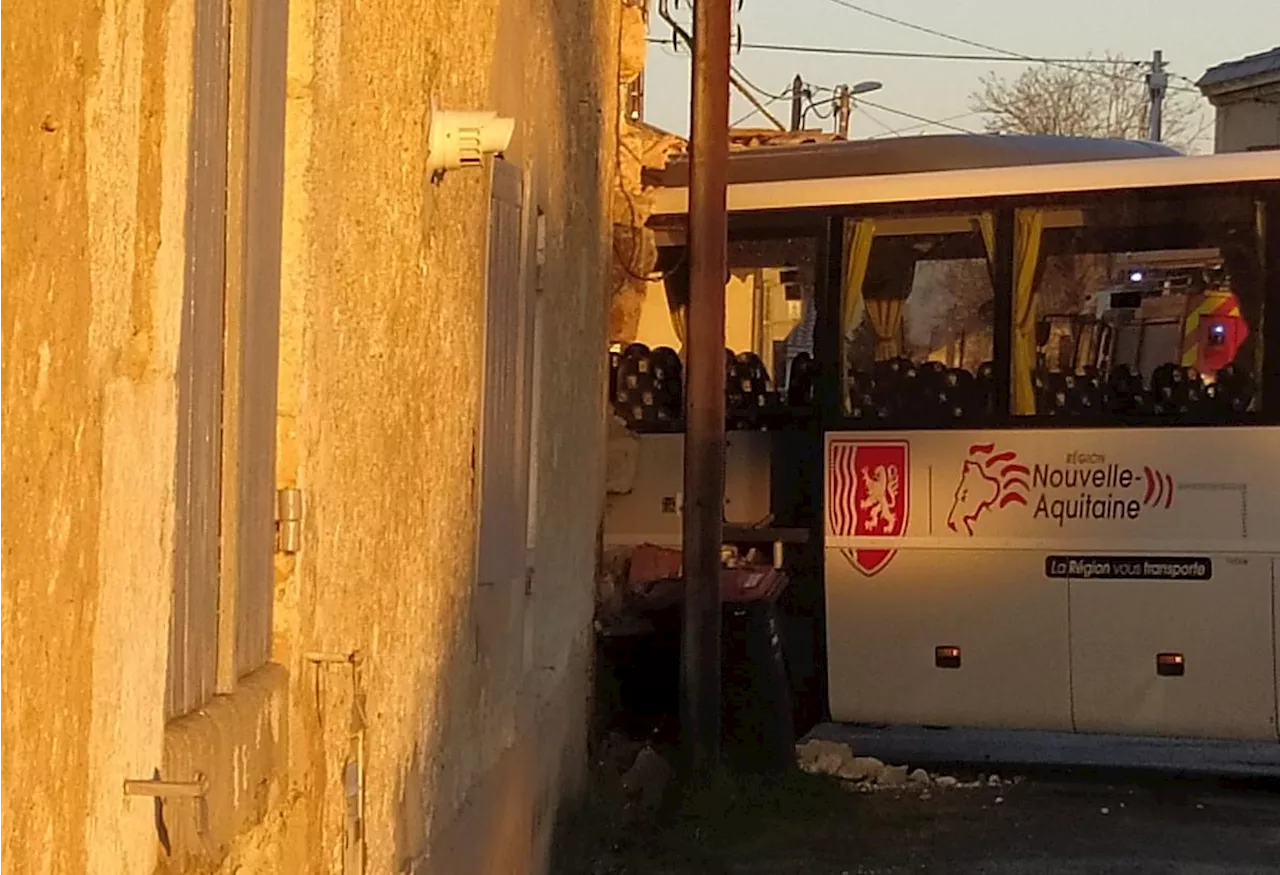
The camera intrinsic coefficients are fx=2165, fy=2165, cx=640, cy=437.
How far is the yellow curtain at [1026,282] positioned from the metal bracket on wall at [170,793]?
8.48 m

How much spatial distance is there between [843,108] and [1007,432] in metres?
29.8

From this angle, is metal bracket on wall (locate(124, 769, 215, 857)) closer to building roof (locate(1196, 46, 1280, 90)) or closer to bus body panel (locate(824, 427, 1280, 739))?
bus body panel (locate(824, 427, 1280, 739))

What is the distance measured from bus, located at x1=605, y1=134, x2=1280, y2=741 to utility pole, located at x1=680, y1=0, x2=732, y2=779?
1.36 metres

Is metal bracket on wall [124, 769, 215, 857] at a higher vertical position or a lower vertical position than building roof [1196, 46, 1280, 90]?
lower

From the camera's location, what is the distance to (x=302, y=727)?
15.5 ft

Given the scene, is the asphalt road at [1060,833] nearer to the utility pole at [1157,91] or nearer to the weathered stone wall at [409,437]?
the weathered stone wall at [409,437]

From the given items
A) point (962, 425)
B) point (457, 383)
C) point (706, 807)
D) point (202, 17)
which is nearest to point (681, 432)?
point (962, 425)

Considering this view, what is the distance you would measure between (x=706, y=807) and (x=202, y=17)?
6982 millimetres

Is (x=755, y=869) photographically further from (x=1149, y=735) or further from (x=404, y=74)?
(x=404, y=74)

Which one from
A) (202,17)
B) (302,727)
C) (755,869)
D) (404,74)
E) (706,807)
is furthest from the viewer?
(706,807)

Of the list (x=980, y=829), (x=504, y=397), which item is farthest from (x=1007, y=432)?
(x=504, y=397)

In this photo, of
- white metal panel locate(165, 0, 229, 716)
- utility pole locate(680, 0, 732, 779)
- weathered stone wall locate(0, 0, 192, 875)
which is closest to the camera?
weathered stone wall locate(0, 0, 192, 875)

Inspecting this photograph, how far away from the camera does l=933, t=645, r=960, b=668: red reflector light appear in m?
11.7

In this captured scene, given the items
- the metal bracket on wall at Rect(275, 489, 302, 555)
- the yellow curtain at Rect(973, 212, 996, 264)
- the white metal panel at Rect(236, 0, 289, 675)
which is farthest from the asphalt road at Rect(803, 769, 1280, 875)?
the white metal panel at Rect(236, 0, 289, 675)
